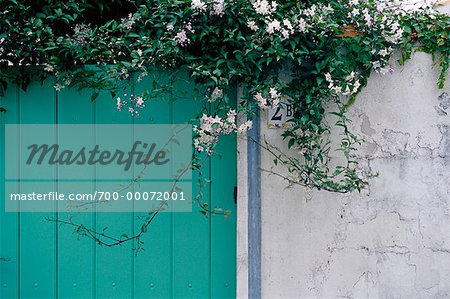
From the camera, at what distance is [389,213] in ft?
8.86

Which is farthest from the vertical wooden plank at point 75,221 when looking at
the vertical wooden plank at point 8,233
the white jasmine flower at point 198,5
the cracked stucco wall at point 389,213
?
the cracked stucco wall at point 389,213

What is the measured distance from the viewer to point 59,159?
2.82 meters

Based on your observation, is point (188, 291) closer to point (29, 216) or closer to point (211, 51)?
point (29, 216)

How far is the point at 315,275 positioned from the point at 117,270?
105 cm

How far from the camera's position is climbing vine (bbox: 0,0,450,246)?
247cm

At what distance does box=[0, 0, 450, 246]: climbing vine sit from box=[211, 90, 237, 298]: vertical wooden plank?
7.1 inches

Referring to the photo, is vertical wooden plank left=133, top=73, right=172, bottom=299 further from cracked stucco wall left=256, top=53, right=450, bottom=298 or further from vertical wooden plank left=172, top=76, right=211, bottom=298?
cracked stucco wall left=256, top=53, right=450, bottom=298

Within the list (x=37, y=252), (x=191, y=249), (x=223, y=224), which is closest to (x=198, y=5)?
(x=223, y=224)

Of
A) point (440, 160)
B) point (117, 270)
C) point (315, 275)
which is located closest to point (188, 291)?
point (117, 270)

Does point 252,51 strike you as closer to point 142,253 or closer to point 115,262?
point 142,253

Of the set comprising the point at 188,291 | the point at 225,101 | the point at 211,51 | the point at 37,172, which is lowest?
the point at 188,291

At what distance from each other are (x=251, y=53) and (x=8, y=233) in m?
1.60

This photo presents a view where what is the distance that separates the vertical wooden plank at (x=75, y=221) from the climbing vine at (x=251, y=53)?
12cm

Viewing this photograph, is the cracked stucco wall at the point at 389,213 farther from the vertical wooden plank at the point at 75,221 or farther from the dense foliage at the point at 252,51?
the vertical wooden plank at the point at 75,221
